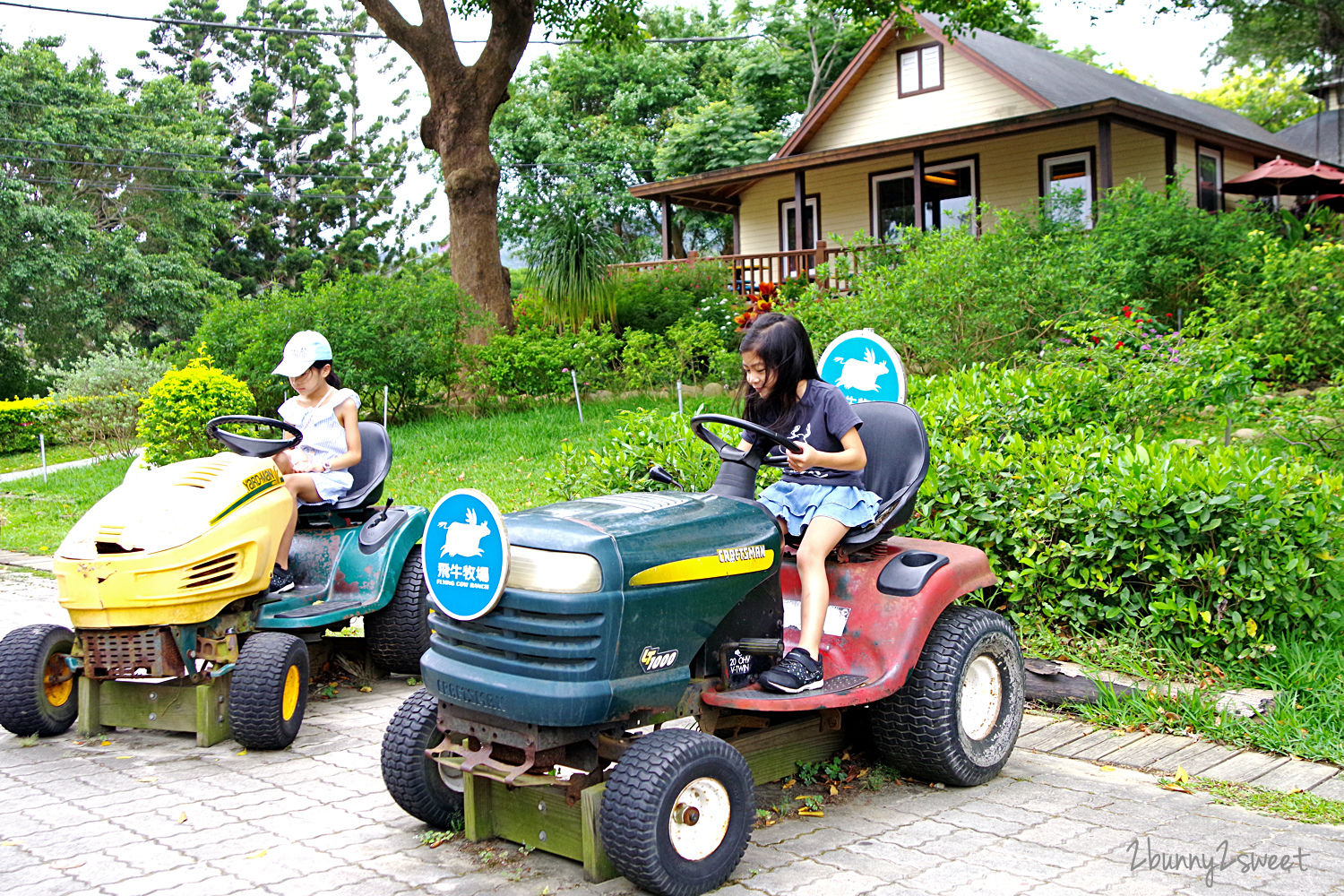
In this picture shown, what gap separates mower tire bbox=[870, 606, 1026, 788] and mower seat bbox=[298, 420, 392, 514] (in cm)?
287

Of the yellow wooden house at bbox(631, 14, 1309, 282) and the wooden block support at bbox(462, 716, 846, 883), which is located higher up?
the yellow wooden house at bbox(631, 14, 1309, 282)

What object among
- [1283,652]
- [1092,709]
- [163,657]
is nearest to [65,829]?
[163,657]

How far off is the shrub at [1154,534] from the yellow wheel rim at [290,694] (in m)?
3.03

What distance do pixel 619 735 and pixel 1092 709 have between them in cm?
235

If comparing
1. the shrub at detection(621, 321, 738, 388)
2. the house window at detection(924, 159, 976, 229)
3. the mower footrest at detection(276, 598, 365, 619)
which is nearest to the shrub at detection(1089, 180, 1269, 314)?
the shrub at detection(621, 321, 738, 388)

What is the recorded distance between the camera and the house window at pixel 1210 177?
21.2 meters

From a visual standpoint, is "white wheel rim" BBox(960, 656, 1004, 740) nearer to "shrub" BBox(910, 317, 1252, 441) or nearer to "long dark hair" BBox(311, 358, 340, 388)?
"shrub" BBox(910, 317, 1252, 441)

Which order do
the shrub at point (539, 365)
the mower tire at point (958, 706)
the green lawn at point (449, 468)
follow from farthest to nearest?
the shrub at point (539, 365), the green lawn at point (449, 468), the mower tire at point (958, 706)

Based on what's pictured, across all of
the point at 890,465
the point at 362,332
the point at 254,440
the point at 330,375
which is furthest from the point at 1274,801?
the point at 362,332

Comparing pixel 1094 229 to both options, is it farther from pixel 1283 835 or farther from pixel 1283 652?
pixel 1283 835

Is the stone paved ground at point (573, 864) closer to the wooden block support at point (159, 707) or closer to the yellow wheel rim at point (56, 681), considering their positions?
the wooden block support at point (159, 707)

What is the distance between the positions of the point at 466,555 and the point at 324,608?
2196mm

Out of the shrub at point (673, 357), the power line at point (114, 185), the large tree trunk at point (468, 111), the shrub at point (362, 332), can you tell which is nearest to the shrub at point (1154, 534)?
the shrub at point (673, 357)

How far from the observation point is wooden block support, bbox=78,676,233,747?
473 centimetres
